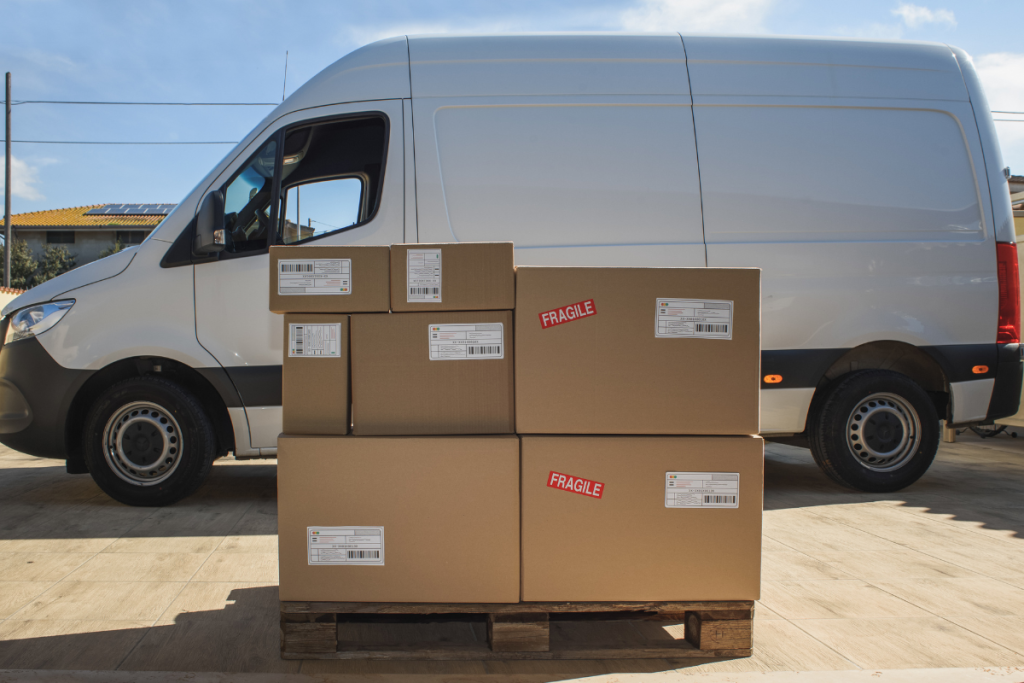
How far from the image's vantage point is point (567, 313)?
2.12 metres

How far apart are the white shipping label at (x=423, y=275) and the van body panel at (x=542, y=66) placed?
6.96 feet

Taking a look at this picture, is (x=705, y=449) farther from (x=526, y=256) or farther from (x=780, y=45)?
(x=780, y=45)

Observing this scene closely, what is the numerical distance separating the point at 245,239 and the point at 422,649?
2.72 m

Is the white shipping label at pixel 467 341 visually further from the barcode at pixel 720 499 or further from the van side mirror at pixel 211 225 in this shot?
the van side mirror at pixel 211 225

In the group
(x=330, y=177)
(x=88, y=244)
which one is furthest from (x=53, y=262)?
(x=330, y=177)

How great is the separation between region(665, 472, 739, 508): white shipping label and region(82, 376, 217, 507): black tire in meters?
2.92

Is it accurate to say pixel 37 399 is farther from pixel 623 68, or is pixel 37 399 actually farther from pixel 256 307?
pixel 623 68

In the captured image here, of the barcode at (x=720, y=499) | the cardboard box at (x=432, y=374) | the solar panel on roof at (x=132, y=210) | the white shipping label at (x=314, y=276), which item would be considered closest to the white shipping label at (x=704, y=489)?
the barcode at (x=720, y=499)

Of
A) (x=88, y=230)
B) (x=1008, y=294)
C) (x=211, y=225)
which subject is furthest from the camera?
(x=88, y=230)

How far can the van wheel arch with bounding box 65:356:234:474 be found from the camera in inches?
155

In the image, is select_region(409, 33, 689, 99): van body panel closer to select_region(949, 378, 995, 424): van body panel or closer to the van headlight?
the van headlight

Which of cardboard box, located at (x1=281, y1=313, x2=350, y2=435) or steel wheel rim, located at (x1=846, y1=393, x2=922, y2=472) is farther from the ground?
cardboard box, located at (x1=281, y1=313, x2=350, y2=435)

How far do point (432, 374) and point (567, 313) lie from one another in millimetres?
468

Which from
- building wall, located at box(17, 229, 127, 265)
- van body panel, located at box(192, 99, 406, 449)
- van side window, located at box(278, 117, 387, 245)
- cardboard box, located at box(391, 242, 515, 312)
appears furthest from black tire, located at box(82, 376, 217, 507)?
building wall, located at box(17, 229, 127, 265)
